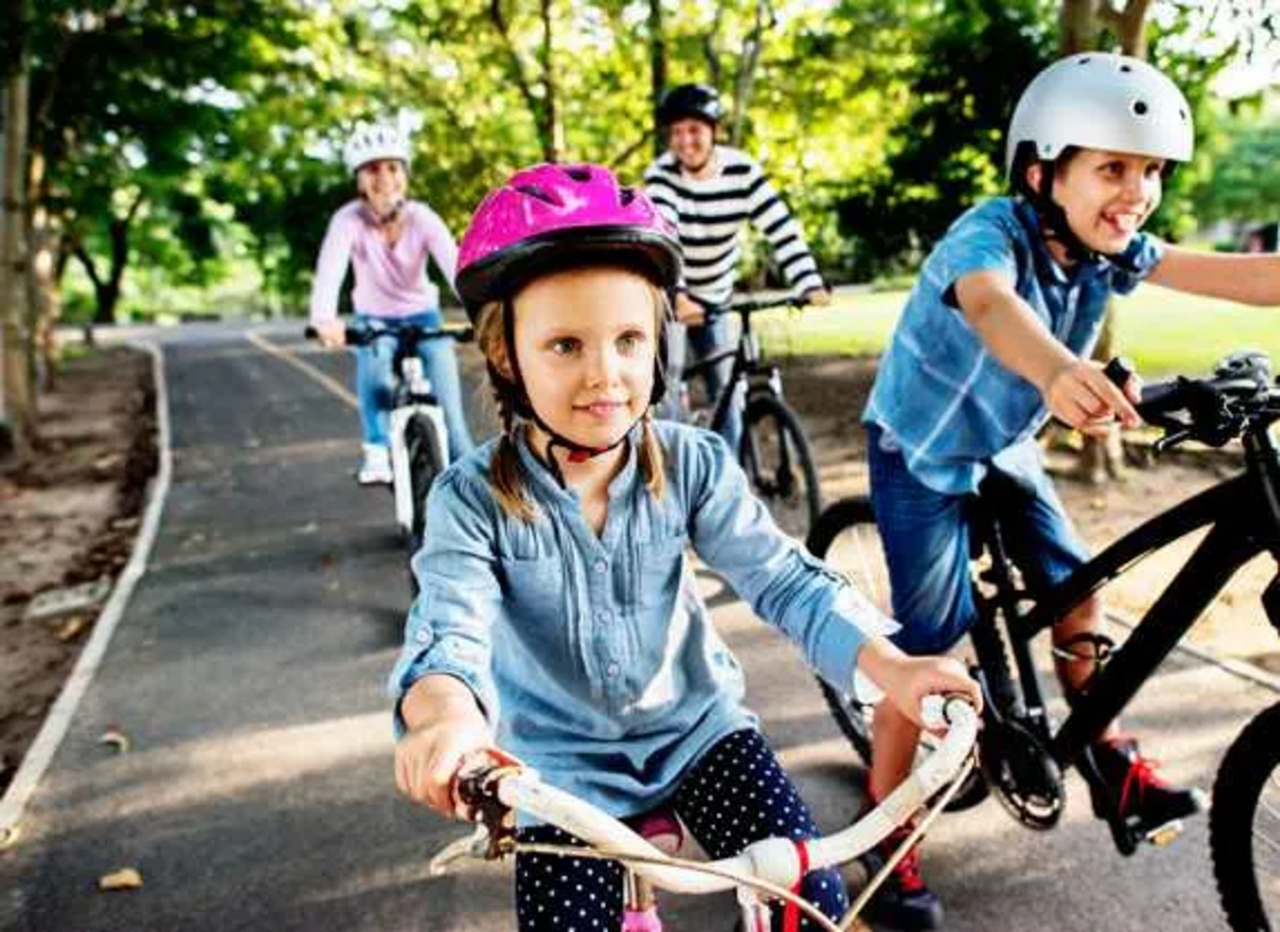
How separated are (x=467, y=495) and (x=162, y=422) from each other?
13804 millimetres

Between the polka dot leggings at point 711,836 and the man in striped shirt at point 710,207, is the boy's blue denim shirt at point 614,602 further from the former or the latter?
the man in striped shirt at point 710,207

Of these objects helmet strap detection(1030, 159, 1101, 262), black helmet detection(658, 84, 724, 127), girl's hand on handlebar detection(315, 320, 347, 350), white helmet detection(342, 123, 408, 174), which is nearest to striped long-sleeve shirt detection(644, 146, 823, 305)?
black helmet detection(658, 84, 724, 127)

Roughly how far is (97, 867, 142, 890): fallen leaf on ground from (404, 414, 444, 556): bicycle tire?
2.30 metres

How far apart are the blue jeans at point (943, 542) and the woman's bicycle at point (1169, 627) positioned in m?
0.04

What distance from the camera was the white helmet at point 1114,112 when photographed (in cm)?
235

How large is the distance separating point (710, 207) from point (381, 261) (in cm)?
192

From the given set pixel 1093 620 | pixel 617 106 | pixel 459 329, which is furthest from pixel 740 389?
pixel 617 106

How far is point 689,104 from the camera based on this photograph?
5754mm

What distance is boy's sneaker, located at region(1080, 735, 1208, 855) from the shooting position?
8.84 feet

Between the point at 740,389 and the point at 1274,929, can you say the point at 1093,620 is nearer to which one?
the point at 1274,929

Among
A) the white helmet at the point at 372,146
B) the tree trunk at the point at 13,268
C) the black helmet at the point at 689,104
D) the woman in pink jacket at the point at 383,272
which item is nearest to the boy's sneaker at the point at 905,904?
the woman in pink jacket at the point at 383,272

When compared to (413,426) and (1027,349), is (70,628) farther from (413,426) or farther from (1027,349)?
(1027,349)

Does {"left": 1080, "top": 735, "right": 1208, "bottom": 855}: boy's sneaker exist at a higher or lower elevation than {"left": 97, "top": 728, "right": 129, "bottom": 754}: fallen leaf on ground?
higher

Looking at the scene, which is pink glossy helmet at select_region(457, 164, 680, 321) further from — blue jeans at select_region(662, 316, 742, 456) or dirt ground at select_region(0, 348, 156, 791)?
blue jeans at select_region(662, 316, 742, 456)
